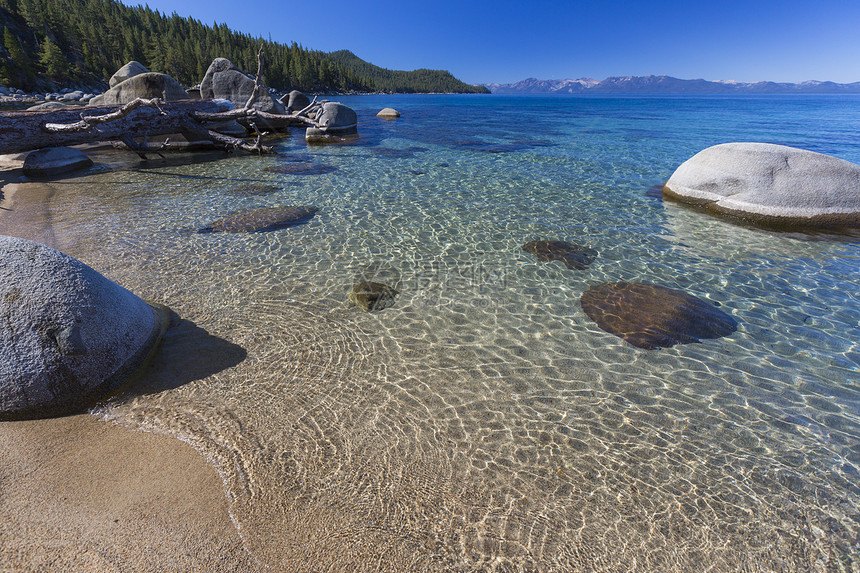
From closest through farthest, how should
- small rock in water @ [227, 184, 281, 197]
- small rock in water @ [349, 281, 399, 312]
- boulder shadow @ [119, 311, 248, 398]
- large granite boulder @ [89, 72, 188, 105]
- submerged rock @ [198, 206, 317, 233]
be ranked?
boulder shadow @ [119, 311, 248, 398] → small rock in water @ [349, 281, 399, 312] → submerged rock @ [198, 206, 317, 233] → small rock in water @ [227, 184, 281, 197] → large granite boulder @ [89, 72, 188, 105]

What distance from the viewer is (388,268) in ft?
22.3

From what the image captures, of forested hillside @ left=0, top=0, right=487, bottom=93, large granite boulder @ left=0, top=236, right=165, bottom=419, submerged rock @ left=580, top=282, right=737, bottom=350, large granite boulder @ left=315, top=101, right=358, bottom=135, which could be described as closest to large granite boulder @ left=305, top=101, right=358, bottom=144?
large granite boulder @ left=315, top=101, right=358, bottom=135

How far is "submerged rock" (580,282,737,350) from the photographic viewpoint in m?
5.10

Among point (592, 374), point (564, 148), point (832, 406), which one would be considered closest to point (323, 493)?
point (592, 374)

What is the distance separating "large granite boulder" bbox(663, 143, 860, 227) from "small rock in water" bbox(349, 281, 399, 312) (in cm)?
963

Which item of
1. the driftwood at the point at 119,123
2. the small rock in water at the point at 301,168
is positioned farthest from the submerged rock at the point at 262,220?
the driftwood at the point at 119,123

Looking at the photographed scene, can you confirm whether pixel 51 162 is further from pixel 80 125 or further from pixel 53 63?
pixel 53 63

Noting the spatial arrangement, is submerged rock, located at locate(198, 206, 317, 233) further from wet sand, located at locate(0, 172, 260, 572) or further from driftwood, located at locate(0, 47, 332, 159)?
driftwood, located at locate(0, 47, 332, 159)

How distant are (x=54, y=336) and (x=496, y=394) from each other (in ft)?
14.7

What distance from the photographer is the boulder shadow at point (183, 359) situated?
12.9ft

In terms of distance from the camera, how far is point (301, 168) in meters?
14.5

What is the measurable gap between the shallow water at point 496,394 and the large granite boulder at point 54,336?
0.36 metres

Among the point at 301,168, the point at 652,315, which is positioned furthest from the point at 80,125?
the point at 652,315

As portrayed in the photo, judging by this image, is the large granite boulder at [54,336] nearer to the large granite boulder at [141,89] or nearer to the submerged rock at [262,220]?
the submerged rock at [262,220]
